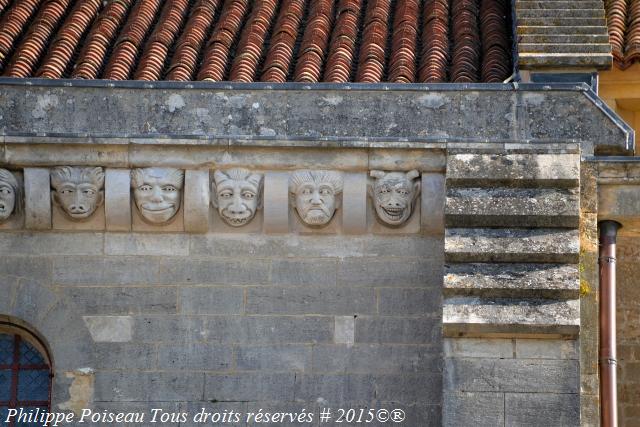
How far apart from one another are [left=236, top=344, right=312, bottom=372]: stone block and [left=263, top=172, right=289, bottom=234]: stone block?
94cm

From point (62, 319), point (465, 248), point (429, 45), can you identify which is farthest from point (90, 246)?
point (429, 45)

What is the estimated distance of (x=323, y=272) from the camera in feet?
43.5

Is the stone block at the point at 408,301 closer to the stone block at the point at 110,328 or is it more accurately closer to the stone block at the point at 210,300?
the stone block at the point at 210,300

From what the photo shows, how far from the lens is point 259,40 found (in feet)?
51.9

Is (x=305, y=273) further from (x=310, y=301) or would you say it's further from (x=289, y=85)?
(x=289, y=85)

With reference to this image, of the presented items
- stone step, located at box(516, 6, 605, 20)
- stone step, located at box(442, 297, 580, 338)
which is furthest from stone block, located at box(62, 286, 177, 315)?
stone step, located at box(516, 6, 605, 20)

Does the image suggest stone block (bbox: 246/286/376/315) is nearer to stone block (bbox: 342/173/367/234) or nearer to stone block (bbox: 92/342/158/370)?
stone block (bbox: 342/173/367/234)

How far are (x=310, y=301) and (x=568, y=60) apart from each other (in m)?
3.02

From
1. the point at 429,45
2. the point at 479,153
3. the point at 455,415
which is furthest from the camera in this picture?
the point at 429,45

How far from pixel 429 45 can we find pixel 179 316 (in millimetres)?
3919

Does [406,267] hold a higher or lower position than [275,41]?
lower

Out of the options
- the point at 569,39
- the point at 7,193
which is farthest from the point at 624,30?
the point at 7,193

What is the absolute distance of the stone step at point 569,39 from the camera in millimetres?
14581

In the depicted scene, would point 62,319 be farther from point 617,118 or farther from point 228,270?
point 617,118
